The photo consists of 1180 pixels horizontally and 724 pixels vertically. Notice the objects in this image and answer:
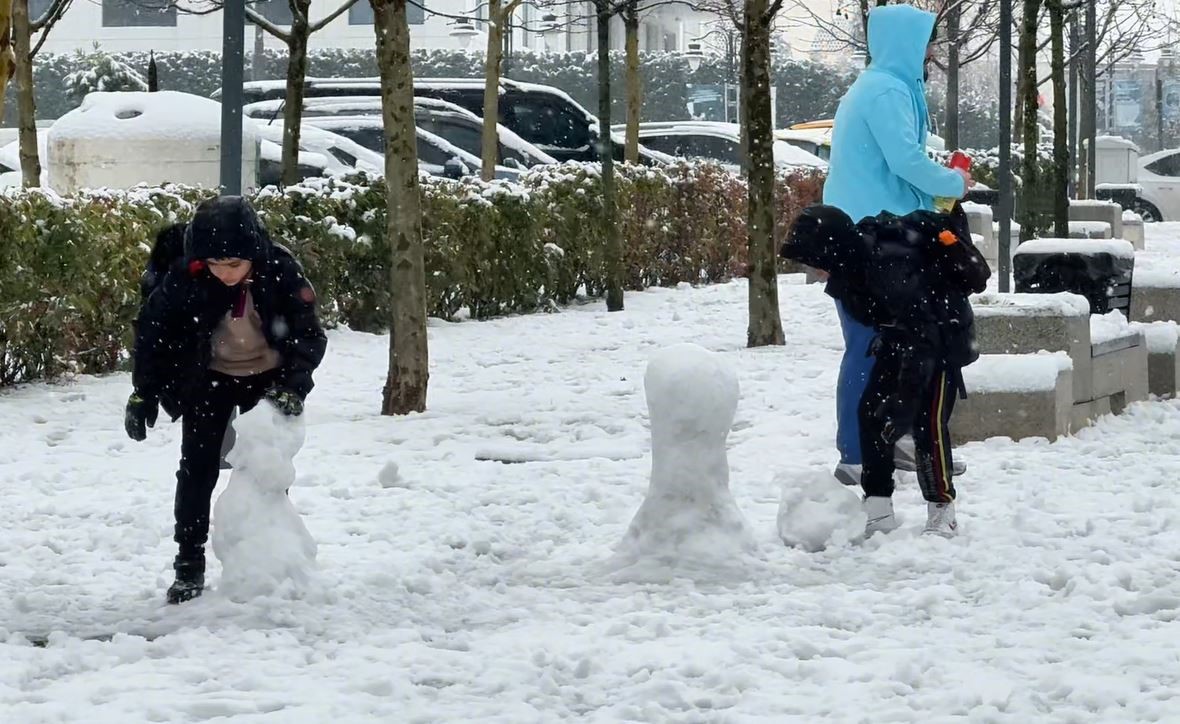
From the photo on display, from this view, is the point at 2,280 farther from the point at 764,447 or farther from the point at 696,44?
the point at 696,44

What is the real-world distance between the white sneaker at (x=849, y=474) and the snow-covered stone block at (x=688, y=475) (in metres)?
1.20

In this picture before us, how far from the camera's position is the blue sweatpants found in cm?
727

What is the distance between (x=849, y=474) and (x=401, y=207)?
313cm

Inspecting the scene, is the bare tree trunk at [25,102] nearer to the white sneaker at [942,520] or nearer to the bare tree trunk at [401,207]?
the bare tree trunk at [401,207]

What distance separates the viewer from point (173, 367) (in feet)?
18.8

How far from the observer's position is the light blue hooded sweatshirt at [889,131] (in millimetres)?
6961

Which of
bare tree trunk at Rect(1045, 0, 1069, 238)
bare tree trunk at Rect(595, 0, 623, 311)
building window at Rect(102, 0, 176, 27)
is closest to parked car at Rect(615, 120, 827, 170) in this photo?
bare tree trunk at Rect(1045, 0, 1069, 238)

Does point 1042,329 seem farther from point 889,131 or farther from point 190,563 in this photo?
point 190,563

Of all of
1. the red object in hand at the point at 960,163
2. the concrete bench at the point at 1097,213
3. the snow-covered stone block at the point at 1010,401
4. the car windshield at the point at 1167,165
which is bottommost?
the snow-covered stone block at the point at 1010,401

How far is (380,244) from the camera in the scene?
13.4 m

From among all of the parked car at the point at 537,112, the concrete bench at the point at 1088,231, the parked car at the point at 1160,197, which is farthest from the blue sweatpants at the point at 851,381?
the parked car at the point at 1160,197

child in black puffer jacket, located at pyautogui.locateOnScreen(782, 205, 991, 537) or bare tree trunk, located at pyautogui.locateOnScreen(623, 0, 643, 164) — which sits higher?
bare tree trunk, located at pyautogui.locateOnScreen(623, 0, 643, 164)

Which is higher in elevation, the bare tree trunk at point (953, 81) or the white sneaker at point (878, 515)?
the bare tree trunk at point (953, 81)

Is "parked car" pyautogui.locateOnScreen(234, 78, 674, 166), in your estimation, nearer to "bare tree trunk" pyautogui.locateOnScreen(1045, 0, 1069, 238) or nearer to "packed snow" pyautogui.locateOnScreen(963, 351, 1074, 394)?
"bare tree trunk" pyautogui.locateOnScreen(1045, 0, 1069, 238)
